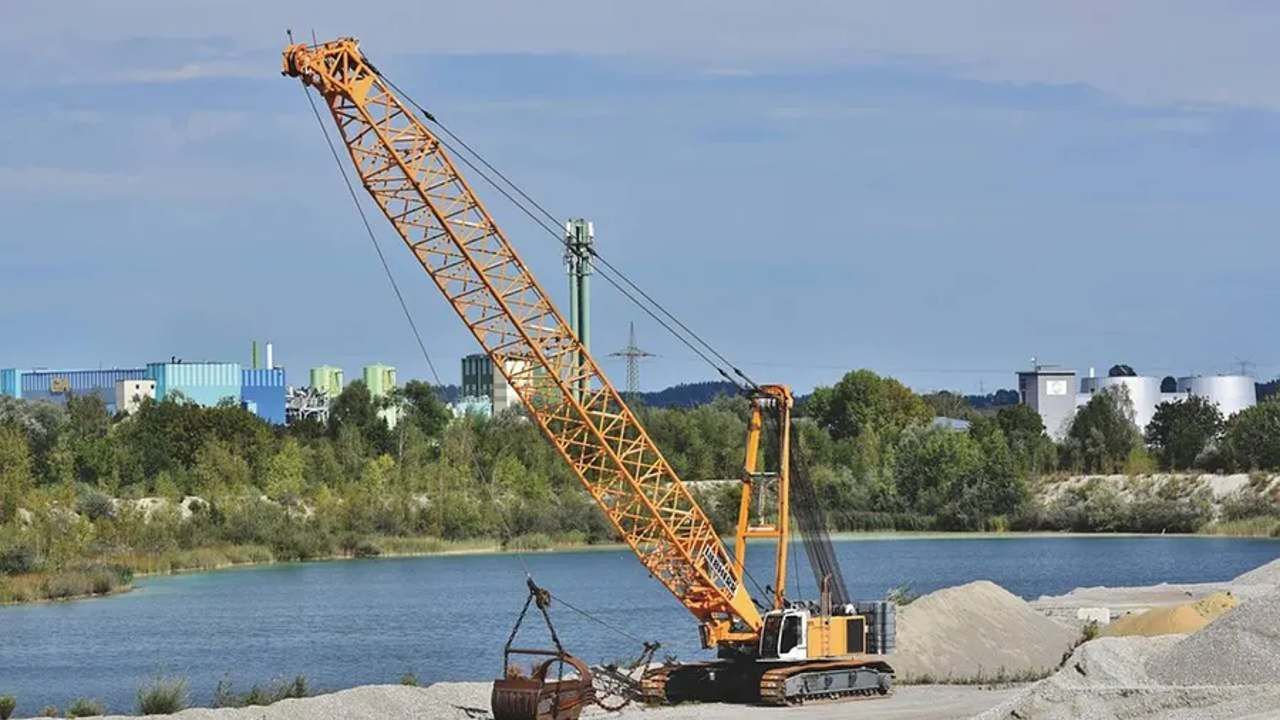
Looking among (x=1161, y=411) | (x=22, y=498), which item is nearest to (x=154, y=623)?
(x=22, y=498)

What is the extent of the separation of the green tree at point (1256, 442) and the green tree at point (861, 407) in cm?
2579

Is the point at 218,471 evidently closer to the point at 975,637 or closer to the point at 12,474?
the point at 12,474

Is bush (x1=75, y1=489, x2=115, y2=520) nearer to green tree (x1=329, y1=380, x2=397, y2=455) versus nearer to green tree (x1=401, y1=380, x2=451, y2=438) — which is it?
green tree (x1=329, y1=380, x2=397, y2=455)

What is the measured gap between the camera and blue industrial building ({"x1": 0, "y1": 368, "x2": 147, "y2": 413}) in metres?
184

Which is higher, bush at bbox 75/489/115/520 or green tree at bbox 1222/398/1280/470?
green tree at bbox 1222/398/1280/470

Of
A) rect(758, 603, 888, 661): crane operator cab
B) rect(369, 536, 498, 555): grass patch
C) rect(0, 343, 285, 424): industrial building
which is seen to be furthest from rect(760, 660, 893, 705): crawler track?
rect(0, 343, 285, 424): industrial building

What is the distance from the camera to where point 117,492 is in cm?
9394

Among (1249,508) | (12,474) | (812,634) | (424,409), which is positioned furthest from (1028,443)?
(812,634)

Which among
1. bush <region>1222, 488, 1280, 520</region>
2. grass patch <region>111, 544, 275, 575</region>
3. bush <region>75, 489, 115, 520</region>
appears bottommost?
grass patch <region>111, 544, 275, 575</region>

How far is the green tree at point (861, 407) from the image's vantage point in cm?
14200

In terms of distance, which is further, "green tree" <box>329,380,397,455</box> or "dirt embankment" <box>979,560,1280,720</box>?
"green tree" <box>329,380,397,455</box>

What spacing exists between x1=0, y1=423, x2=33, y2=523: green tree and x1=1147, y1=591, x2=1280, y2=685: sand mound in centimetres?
5614

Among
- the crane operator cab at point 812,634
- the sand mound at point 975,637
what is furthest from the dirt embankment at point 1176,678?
the sand mound at point 975,637

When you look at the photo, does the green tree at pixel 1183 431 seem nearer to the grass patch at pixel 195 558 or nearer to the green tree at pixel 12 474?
the grass patch at pixel 195 558
